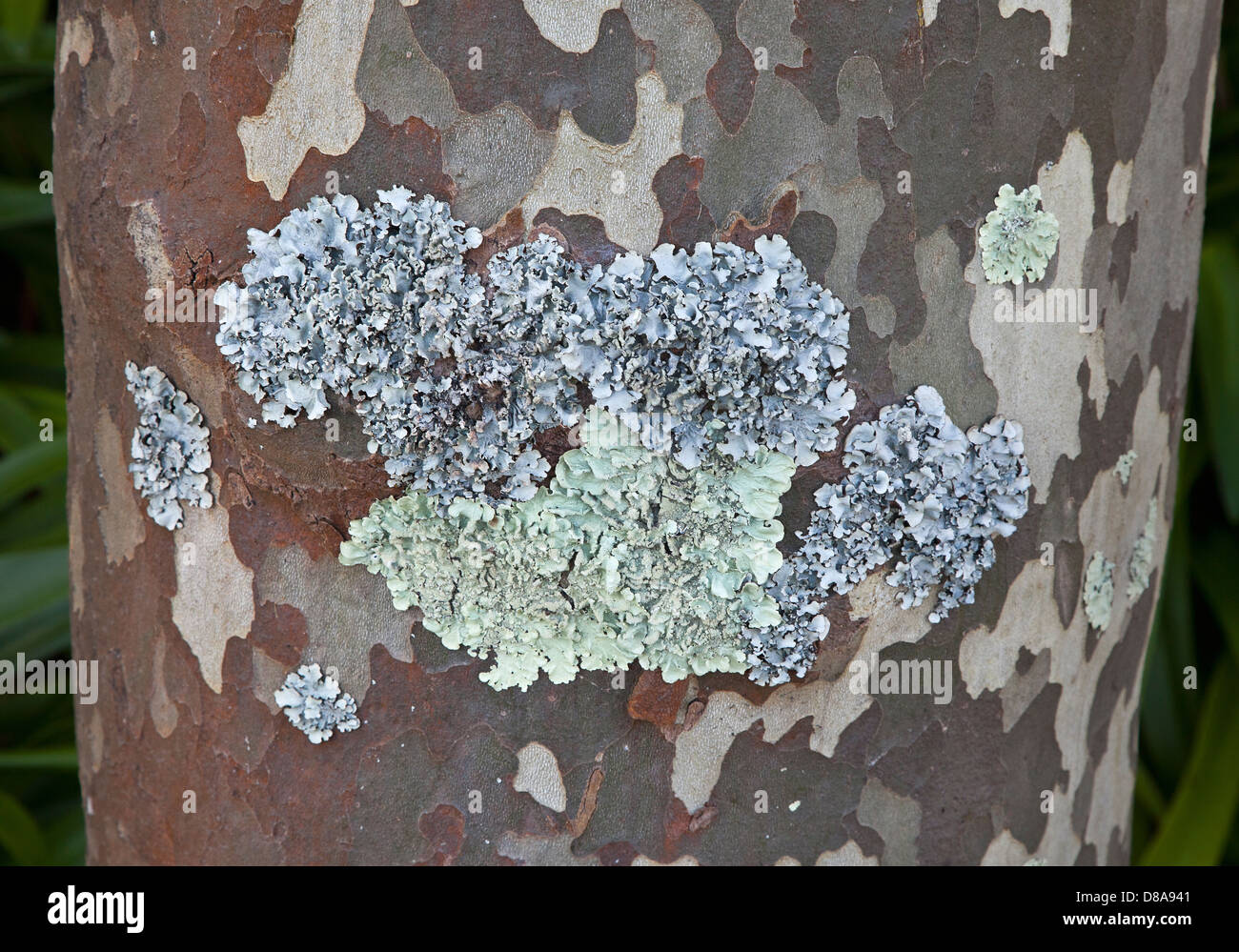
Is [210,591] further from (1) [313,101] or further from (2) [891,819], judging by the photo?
(2) [891,819]

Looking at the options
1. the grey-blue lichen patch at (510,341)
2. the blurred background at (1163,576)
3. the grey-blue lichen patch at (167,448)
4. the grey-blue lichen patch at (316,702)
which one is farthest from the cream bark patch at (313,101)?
the blurred background at (1163,576)

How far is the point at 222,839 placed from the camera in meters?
0.55

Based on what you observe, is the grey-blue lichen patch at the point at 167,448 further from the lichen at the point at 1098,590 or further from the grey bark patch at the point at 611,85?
the lichen at the point at 1098,590

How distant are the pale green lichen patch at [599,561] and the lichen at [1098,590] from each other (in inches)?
8.0

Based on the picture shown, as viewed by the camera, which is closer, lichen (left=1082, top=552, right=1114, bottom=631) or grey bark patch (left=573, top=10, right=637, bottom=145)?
grey bark patch (left=573, top=10, right=637, bottom=145)

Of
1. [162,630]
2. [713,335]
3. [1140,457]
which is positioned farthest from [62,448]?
[1140,457]

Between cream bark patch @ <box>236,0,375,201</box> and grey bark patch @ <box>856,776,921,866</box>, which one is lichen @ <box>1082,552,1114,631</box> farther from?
cream bark patch @ <box>236,0,375,201</box>

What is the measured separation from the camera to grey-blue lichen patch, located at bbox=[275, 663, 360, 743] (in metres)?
0.52

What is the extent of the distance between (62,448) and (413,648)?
1.00 meters

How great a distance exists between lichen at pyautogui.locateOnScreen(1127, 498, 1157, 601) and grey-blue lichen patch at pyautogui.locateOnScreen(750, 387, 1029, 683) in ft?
0.44

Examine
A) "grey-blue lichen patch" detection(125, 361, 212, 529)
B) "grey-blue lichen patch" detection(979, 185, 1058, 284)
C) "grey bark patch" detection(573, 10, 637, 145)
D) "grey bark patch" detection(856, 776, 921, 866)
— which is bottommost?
"grey bark patch" detection(856, 776, 921, 866)

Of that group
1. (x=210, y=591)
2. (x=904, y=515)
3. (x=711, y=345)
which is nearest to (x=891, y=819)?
(x=904, y=515)

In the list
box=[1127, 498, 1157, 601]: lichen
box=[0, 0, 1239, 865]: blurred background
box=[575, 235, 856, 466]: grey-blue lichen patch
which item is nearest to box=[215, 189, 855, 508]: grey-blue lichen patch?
box=[575, 235, 856, 466]: grey-blue lichen patch

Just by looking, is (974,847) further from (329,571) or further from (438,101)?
(438,101)
